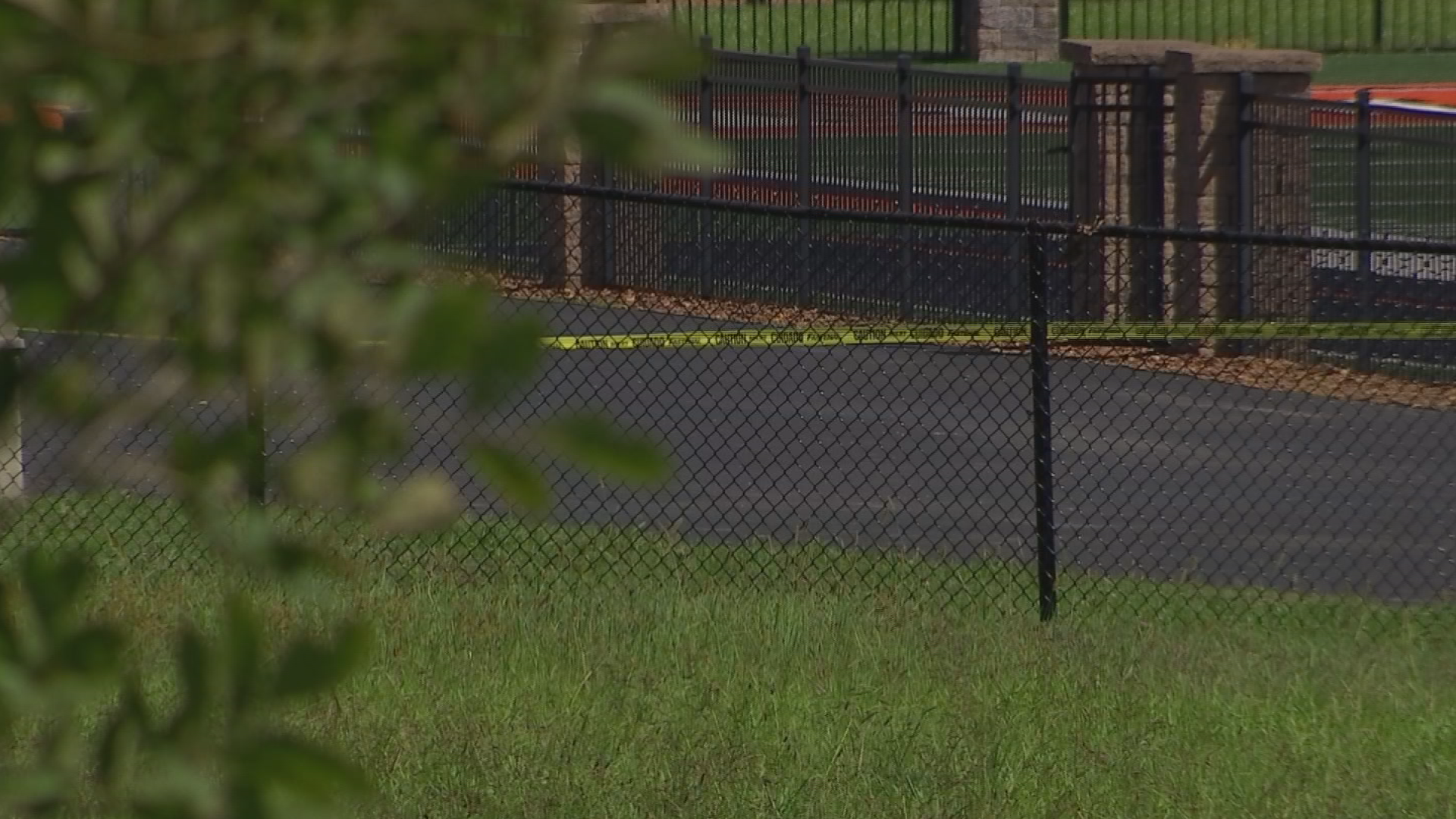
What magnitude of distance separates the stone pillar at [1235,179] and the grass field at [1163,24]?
14.5 m

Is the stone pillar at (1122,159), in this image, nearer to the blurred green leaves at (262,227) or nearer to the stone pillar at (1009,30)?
the blurred green leaves at (262,227)

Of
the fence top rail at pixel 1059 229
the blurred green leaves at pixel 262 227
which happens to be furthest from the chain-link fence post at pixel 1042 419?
the blurred green leaves at pixel 262 227

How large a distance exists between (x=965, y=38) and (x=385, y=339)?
99.1 feet

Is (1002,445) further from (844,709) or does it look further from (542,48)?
(542,48)

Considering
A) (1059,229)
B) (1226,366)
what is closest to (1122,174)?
(1226,366)

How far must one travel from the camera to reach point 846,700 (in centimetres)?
600

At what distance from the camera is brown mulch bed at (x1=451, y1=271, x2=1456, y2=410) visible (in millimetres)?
13445

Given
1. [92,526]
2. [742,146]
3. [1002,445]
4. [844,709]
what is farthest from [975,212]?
[844,709]

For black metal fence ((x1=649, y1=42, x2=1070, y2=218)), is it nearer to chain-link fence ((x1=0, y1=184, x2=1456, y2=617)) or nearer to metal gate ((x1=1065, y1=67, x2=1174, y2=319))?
metal gate ((x1=1065, y1=67, x2=1174, y2=319))

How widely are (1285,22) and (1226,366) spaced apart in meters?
20.6

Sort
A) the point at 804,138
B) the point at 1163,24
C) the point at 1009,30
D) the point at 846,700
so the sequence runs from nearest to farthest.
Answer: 1. the point at 846,700
2. the point at 804,138
3. the point at 1009,30
4. the point at 1163,24

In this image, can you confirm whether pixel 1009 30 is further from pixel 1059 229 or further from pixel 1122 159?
pixel 1059 229

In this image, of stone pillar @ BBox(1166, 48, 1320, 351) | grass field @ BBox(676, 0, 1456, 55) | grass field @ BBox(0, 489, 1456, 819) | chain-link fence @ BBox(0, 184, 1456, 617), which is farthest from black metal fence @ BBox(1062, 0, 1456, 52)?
grass field @ BBox(0, 489, 1456, 819)

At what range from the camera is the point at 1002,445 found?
459 inches
